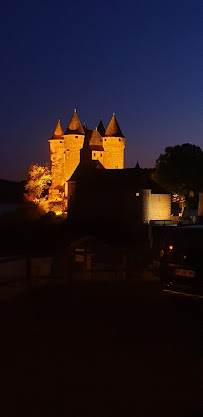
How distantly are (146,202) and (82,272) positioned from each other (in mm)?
50446

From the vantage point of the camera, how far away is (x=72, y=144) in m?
85.8

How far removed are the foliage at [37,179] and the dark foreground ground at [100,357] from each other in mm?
79137

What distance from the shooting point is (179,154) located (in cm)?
7394

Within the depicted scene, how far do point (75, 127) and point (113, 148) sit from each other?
7578 millimetres

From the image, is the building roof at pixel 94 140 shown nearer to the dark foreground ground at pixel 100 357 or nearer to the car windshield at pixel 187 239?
the car windshield at pixel 187 239

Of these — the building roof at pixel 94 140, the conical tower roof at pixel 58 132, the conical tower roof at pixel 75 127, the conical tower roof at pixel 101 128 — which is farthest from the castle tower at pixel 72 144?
the conical tower roof at pixel 101 128

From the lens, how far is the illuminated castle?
8444 centimetres

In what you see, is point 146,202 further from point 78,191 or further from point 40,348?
point 40,348

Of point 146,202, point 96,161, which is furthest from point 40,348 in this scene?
point 96,161

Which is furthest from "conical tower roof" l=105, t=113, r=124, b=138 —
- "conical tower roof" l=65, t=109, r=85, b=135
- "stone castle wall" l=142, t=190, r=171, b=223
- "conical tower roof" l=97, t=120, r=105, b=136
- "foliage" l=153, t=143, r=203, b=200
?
"stone castle wall" l=142, t=190, r=171, b=223

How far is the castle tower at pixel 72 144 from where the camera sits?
83.8 m

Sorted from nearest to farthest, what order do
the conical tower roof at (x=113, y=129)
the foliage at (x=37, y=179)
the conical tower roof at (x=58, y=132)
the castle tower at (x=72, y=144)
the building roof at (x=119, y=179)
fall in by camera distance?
the building roof at (x=119, y=179) → the castle tower at (x=72, y=144) → the conical tower roof at (x=113, y=129) → the foliage at (x=37, y=179) → the conical tower roof at (x=58, y=132)

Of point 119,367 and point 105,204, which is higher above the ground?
point 105,204

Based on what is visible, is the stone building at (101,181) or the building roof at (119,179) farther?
the building roof at (119,179)
